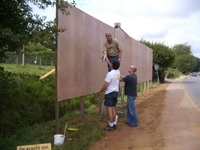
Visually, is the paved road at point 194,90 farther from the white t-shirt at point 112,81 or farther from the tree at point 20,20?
the tree at point 20,20

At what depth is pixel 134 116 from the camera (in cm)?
745

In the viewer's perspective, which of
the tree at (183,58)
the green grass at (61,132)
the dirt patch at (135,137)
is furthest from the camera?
the tree at (183,58)

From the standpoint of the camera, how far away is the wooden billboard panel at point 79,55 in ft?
19.9

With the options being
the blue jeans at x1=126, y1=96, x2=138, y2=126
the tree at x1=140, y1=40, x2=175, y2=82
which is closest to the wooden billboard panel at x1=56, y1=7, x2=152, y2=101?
the blue jeans at x1=126, y1=96, x2=138, y2=126

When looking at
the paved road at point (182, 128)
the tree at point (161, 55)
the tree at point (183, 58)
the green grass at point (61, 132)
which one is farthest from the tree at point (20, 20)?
the tree at point (183, 58)

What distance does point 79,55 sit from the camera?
274 inches

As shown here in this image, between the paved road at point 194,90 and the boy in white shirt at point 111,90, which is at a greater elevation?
the boy in white shirt at point 111,90

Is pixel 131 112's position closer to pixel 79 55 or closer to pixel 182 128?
pixel 182 128

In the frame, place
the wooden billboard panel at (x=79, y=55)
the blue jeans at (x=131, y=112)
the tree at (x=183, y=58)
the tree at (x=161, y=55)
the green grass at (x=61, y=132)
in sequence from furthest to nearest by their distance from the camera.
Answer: the tree at (x=183, y=58) → the tree at (x=161, y=55) → the blue jeans at (x=131, y=112) → the wooden billboard panel at (x=79, y=55) → the green grass at (x=61, y=132)

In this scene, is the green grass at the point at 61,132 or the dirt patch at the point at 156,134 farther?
the dirt patch at the point at 156,134

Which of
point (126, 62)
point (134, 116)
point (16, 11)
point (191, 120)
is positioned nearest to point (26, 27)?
point (16, 11)

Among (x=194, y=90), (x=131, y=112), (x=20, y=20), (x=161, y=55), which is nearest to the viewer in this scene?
(x=20, y=20)

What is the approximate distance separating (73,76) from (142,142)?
7.14 feet

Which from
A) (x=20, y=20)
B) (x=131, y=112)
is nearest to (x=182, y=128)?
(x=131, y=112)
